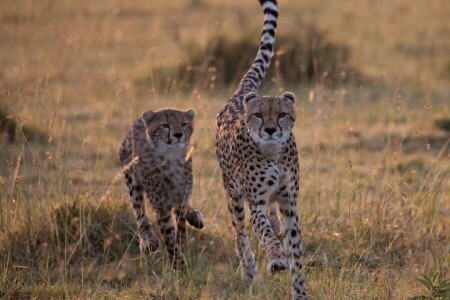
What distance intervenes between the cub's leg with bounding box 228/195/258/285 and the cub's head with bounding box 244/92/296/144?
0.58 m

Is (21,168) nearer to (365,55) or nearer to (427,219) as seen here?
(427,219)

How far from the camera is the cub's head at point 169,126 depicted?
17.6 feet

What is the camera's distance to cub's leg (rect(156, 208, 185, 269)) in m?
5.30

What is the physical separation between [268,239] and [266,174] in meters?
0.34

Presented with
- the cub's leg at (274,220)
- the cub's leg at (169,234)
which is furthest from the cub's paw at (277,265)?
the cub's leg at (274,220)

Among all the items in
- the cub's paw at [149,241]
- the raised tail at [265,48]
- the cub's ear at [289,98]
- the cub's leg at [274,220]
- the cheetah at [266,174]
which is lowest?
the cub's paw at [149,241]

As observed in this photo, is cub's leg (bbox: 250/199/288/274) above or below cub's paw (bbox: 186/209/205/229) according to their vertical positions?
above

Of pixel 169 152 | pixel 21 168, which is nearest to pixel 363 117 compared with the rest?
pixel 21 168

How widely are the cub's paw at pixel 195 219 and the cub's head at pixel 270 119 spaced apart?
794 millimetres

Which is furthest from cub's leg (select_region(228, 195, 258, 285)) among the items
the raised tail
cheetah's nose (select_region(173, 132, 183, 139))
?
the raised tail

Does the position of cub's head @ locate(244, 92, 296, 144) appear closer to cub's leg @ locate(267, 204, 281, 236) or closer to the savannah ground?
the savannah ground

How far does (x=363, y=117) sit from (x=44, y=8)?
23.3 feet

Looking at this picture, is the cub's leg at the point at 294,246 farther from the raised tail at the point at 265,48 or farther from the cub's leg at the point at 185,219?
the raised tail at the point at 265,48

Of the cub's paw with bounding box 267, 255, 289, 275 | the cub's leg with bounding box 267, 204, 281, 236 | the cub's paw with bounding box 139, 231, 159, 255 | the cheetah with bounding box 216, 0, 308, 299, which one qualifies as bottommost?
the cub's paw with bounding box 139, 231, 159, 255
